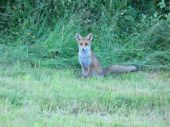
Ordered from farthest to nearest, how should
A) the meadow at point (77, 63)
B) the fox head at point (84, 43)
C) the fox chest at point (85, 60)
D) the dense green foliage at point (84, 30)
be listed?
1. the dense green foliage at point (84, 30)
2. the fox head at point (84, 43)
3. the fox chest at point (85, 60)
4. the meadow at point (77, 63)

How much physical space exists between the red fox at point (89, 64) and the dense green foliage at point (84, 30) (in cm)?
41

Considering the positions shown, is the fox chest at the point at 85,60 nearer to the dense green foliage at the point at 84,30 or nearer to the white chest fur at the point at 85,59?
the white chest fur at the point at 85,59

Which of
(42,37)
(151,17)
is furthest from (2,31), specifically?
(151,17)

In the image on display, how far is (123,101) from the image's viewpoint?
26.8ft

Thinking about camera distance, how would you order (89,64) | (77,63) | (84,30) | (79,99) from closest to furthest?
1. (79,99)
2. (89,64)
3. (77,63)
4. (84,30)

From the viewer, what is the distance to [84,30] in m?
12.1

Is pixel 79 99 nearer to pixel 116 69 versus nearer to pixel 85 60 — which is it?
pixel 116 69

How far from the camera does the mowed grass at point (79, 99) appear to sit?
6.98 meters

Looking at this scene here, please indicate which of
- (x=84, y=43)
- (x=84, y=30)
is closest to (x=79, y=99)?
(x=84, y=43)

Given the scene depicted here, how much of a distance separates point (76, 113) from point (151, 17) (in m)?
5.25

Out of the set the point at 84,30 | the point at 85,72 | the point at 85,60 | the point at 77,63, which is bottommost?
the point at 85,72

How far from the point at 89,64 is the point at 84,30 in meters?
1.83

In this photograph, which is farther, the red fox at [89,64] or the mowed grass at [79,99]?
the red fox at [89,64]

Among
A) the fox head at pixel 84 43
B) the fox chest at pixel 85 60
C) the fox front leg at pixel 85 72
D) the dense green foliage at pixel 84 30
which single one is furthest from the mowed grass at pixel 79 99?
the dense green foliage at pixel 84 30
